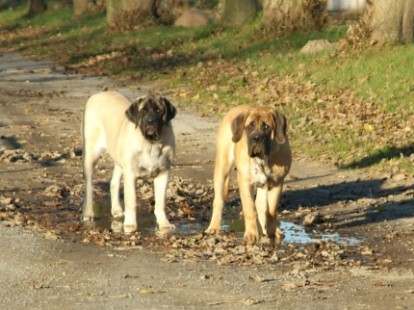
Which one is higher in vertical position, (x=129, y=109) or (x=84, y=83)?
(x=129, y=109)

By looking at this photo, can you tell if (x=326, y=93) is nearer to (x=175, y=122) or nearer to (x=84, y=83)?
(x=175, y=122)

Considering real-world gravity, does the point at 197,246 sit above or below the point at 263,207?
below

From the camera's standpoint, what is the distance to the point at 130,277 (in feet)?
32.0

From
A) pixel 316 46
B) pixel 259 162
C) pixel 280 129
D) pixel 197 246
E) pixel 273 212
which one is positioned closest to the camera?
pixel 197 246

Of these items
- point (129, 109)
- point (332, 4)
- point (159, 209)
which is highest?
point (129, 109)

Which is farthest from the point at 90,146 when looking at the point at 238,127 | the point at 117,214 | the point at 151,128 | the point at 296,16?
the point at 296,16

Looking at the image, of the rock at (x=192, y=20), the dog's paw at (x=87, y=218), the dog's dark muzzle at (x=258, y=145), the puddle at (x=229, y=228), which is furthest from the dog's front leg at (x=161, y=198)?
the rock at (x=192, y=20)

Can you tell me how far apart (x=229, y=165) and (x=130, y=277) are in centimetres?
271

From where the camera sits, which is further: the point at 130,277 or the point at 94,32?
the point at 94,32

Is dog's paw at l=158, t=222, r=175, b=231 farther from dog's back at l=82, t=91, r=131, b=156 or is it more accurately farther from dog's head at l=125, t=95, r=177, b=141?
dog's back at l=82, t=91, r=131, b=156

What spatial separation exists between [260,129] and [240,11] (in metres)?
22.0

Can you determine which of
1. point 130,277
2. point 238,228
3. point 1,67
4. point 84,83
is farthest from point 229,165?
point 1,67

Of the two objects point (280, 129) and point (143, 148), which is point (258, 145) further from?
point (143, 148)

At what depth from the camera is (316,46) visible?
25844 millimetres
